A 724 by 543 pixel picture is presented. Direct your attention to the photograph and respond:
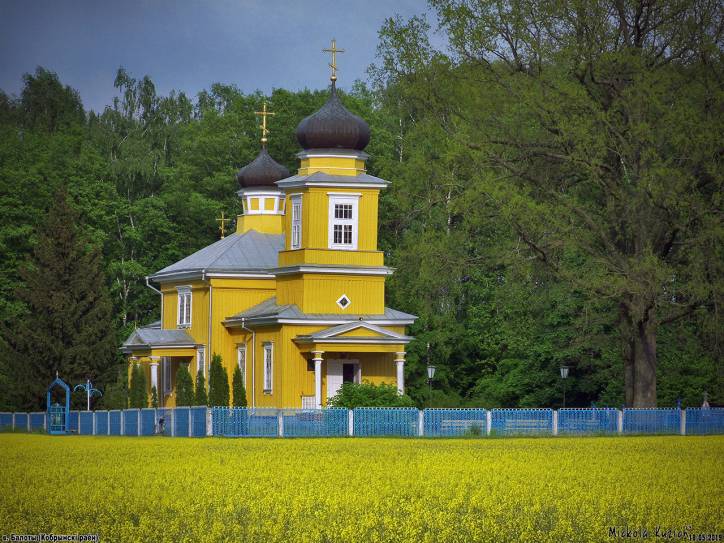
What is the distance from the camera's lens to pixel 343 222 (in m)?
52.3

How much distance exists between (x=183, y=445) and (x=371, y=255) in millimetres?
17178

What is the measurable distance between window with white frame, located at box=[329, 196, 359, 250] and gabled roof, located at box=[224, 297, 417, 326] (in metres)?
2.60

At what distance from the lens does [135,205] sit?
75.7 m

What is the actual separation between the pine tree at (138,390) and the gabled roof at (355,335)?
762cm

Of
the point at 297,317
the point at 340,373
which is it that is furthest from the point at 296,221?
the point at 340,373

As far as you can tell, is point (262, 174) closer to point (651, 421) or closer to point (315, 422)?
point (315, 422)

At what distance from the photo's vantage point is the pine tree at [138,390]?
54812 mm

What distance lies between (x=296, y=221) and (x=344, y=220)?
189cm

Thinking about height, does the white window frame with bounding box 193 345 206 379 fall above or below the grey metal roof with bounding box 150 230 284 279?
below

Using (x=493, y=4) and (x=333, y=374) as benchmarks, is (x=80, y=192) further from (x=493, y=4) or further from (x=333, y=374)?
(x=493, y=4)

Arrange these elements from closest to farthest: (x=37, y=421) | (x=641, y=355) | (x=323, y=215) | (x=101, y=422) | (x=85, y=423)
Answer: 1. (x=641, y=355)
2. (x=101, y=422)
3. (x=85, y=423)
4. (x=323, y=215)
5. (x=37, y=421)

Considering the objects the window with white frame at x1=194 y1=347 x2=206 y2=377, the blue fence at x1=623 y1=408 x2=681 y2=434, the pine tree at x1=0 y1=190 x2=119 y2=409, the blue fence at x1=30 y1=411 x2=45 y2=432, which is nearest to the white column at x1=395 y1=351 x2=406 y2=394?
the window with white frame at x1=194 y1=347 x2=206 y2=377

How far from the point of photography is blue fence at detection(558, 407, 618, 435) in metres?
42.2

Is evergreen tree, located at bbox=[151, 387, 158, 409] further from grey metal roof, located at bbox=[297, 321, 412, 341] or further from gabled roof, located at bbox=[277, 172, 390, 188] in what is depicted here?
gabled roof, located at bbox=[277, 172, 390, 188]
